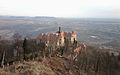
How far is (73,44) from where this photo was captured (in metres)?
68.9

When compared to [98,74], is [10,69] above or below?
above

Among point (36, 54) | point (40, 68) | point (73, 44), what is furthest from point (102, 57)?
point (40, 68)

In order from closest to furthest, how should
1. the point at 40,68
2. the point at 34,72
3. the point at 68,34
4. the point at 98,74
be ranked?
the point at 34,72 → the point at 40,68 → the point at 98,74 → the point at 68,34

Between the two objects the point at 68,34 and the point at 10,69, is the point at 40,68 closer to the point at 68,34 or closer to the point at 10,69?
the point at 10,69

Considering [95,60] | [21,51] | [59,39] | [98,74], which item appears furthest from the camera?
[59,39]

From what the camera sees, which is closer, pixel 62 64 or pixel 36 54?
pixel 62 64

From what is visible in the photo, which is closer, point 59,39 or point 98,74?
point 98,74

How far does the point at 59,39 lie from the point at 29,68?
34.9 metres

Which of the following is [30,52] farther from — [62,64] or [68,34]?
[68,34]

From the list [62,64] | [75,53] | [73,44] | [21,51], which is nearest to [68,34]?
[73,44]

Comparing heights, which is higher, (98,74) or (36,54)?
(36,54)

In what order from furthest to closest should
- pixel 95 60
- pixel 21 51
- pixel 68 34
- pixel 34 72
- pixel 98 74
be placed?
1. pixel 68 34
2. pixel 95 60
3. pixel 21 51
4. pixel 98 74
5. pixel 34 72

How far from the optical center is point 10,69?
1325 inches

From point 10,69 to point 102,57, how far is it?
3283 centimetres
